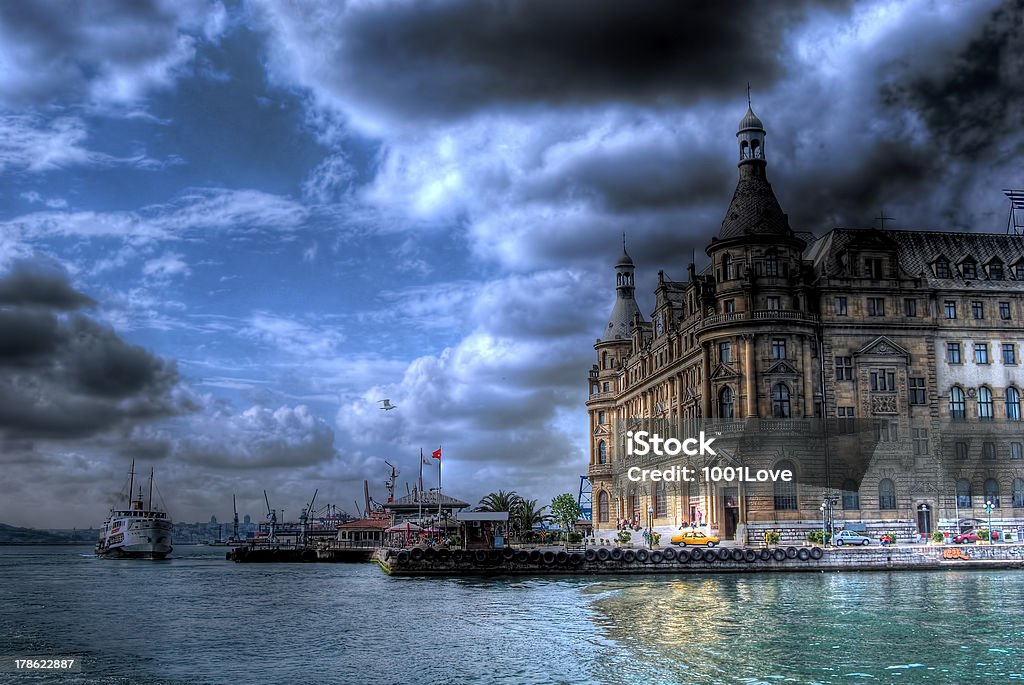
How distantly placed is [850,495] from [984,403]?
1867 cm

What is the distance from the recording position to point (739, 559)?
276ft

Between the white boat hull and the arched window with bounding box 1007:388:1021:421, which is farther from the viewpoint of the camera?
the white boat hull

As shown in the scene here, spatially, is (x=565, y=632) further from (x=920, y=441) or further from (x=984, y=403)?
(x=984, y=403)

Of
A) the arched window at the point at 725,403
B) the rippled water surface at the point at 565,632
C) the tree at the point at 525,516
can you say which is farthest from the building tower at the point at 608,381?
the rippled water surface at the point at 565,632

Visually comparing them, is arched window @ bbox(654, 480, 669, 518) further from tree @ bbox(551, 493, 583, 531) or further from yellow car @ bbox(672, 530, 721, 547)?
tree @ bbox(551, 493, 583, 531)

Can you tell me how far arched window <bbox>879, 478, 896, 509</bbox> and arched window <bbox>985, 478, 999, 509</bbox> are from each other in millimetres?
10057

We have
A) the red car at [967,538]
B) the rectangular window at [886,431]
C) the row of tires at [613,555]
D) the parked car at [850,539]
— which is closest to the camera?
the row of tires at [613,555]

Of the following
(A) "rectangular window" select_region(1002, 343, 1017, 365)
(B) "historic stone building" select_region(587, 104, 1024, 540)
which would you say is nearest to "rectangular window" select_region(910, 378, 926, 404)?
(B) "historic stone building" select_region(587, 104, 1024, 540)

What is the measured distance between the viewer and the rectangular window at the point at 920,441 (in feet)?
315

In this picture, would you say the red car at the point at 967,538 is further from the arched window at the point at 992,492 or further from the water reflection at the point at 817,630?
the water reflection at the point at 817,630

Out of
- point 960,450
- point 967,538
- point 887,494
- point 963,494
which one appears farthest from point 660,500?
point 967,538

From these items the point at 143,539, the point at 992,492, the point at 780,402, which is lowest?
the point at 143,539

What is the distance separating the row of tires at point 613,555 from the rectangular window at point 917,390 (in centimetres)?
2234

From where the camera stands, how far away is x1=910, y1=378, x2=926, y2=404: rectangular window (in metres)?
97.2
